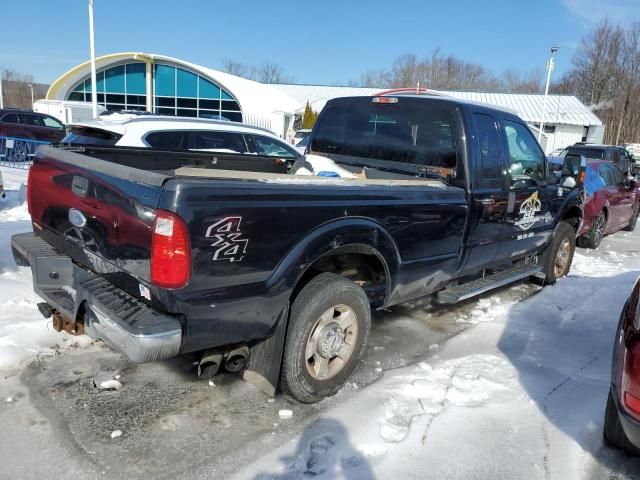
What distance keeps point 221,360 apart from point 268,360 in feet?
0.93

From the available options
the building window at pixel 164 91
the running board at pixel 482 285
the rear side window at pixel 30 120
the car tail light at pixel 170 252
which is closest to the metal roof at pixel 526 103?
the building window at pixel 164 91

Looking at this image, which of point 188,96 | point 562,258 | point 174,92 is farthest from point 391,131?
point 174,92

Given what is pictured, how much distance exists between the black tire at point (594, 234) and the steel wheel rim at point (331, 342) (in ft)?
23.0

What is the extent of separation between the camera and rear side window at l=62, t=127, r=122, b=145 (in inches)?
259

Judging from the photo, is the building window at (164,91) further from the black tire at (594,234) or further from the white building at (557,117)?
the black tire at (594,234)

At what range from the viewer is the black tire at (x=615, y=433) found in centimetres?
290

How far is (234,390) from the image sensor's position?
3.51 meters

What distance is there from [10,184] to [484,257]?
1120 cm

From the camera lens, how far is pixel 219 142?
7586mm

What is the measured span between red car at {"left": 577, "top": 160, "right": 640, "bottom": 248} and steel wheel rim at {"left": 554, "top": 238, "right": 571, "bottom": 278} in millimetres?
2166

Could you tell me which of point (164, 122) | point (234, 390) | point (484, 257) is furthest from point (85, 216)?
point (164, 122)

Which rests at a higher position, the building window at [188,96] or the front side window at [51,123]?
the building window at [188,96]

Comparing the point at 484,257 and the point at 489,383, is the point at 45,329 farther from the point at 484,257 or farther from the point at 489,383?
the point at 484,257

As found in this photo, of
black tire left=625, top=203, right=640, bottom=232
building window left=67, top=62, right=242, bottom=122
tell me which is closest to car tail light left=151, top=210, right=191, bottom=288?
black tire left=625, top=203, right=640, bottom=232
